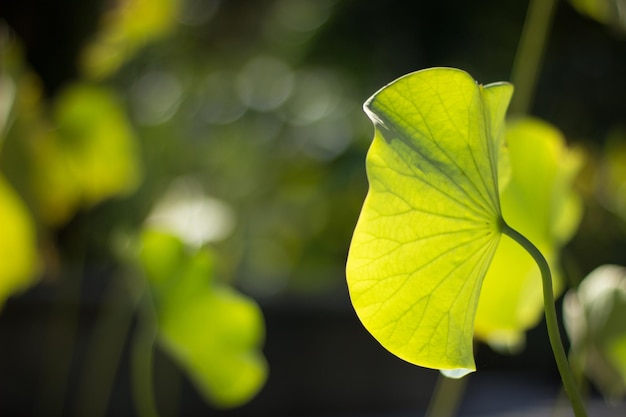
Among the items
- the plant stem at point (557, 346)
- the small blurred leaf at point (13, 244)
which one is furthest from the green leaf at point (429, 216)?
the small blurred leaf at point (13, 244)

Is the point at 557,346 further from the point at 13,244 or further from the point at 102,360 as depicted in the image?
the point at 102,360

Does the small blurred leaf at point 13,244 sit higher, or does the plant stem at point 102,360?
the small blurred leaf at point 13,244

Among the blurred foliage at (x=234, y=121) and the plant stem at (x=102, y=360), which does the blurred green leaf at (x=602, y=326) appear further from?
the plant stem at (x=102, y=360)

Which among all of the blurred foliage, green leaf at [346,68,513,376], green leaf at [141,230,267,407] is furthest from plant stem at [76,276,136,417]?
green leaf at [346,68,513,376]

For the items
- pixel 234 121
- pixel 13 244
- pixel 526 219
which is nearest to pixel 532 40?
pixel 526 219

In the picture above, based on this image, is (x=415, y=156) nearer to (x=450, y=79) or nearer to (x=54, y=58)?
(x=450, y=79)

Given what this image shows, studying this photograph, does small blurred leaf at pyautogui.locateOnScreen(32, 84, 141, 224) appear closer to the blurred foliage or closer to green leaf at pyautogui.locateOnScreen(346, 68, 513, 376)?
the blurred foliage
